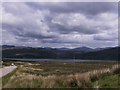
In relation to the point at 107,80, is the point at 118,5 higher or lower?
higher

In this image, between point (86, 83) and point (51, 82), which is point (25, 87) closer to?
point (51, 82)

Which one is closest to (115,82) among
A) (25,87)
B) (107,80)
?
(107,80)

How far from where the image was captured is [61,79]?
18953mm

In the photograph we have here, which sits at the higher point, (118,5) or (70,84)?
(118,5)

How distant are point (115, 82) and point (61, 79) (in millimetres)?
3356

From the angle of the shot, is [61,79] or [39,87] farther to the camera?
[61,79]

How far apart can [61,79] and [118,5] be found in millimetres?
5451

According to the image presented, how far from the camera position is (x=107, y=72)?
19797 millimetres

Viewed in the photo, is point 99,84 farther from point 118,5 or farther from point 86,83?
point 118,5

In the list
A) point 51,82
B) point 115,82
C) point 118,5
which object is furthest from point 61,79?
point 118,5

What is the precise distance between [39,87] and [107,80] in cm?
385

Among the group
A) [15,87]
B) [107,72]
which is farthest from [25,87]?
[107,72]

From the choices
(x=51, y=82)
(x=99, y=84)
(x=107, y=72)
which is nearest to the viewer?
(x=99, y=84)

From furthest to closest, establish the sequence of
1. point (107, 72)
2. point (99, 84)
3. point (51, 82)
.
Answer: point (107, 72), point (51, 82), point (99, 84)
